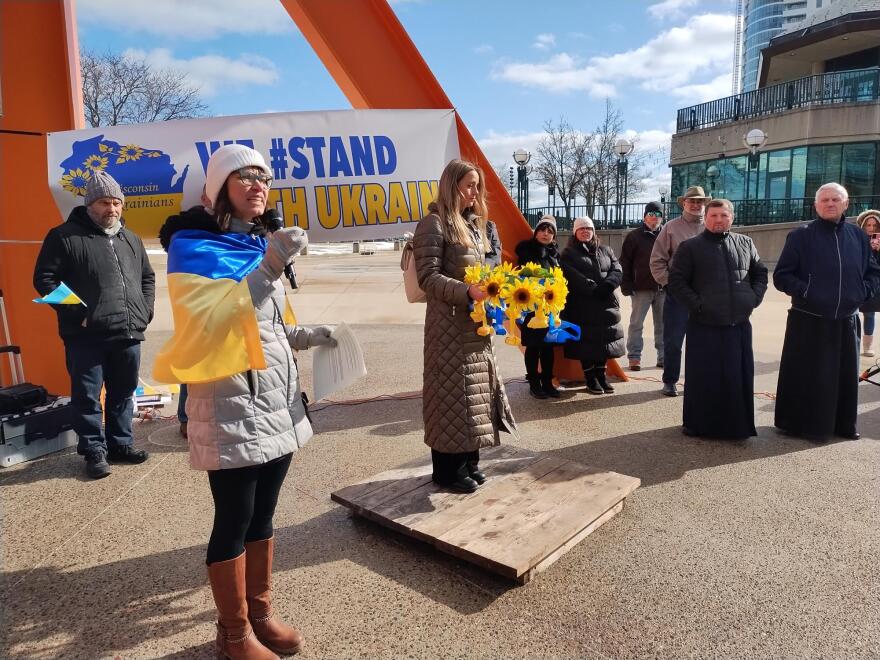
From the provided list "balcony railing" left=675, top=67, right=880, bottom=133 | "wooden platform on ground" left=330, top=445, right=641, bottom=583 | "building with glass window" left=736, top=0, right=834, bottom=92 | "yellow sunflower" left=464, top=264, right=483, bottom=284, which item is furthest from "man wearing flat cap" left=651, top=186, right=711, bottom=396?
"building with glass window" left=736, top=0, right=834, bottom=92

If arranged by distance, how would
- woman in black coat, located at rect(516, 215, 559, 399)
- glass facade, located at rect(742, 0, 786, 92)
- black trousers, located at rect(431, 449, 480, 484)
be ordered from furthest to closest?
glass facade, located at rect(742, 0, 786, 92)
woman in black coat, located at rect(516, 215, 559, 399)
black trousers, located at rect(431, 449, 480, 484)

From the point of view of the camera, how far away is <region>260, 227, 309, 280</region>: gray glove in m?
2.13

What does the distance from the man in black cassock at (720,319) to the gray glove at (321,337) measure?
11.4 ft

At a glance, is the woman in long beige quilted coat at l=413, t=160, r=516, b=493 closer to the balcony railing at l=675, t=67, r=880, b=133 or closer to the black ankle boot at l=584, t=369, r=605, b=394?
the black ankle boot at l=584, t=369, r=605, b=394

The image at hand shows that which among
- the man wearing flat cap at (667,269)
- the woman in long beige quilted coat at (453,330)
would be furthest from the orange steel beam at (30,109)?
the man wearing flat cap at (667,269)

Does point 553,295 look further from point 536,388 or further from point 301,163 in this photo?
point 536,388

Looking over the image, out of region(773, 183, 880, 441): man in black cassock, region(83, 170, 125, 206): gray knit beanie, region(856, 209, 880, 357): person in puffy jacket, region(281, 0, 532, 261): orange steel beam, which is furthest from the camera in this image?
region(856, 209, 880, 357): person in puffy jacket

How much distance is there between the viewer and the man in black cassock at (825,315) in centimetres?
492

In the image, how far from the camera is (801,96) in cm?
2450

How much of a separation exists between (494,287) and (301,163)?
2.67 meters

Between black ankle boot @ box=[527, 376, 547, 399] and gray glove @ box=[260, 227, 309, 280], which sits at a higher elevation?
gray glove @ box=[260, 227, 309, 280]

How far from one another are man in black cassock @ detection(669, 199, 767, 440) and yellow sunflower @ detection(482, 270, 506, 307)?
2496 millimetres

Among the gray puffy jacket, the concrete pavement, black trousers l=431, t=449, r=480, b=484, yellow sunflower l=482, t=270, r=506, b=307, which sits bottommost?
the concrete pavement

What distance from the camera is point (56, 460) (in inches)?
188
